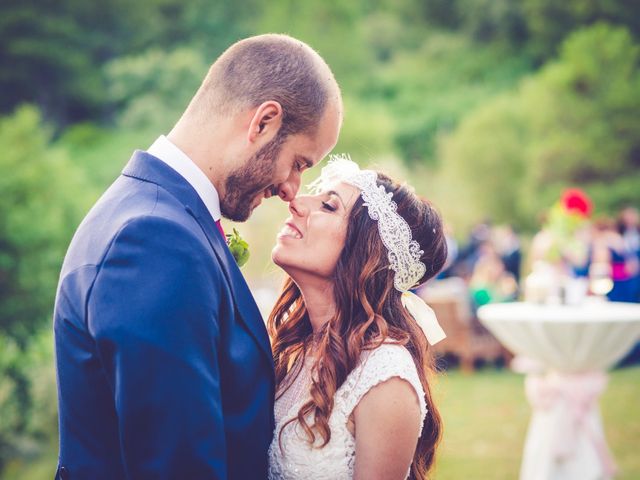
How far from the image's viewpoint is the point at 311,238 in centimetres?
264

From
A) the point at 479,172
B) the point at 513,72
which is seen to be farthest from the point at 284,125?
the point at 513,72

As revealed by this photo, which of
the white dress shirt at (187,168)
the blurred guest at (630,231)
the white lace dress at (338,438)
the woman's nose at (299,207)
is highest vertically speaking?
the blurred guest at (630,231)

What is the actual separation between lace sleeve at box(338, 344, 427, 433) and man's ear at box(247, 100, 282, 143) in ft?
2.96

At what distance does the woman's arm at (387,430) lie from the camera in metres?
2.34

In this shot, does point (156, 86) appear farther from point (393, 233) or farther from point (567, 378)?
point (393, 233)

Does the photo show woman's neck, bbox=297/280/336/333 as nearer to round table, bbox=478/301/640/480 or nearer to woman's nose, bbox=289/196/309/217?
woman's nose, bbox=289/196/309/217

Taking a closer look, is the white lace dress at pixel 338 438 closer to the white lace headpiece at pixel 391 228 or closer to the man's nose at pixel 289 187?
the white lace headpiece at pixel 391 228

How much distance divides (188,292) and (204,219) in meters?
0.32

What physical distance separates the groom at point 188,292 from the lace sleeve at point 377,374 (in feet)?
1.30

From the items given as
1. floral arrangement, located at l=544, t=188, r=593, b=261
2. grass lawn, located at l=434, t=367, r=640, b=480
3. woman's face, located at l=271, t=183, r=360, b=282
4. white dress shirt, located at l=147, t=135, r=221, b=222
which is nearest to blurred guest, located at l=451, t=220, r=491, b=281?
grass lawn, located at l=434, t=367, r=640, b=480

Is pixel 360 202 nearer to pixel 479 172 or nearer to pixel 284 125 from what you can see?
pixel 284 125

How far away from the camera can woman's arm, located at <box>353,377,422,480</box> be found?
2344 millimetres

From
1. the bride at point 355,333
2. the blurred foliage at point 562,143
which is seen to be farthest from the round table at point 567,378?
the blurred foliage at point 562,143

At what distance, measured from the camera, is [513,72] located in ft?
128
